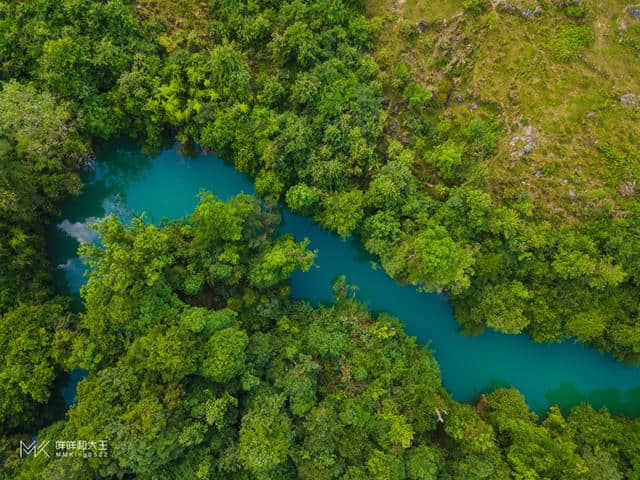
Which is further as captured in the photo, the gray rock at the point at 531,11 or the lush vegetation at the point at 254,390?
the gray rock at the point at 531,11

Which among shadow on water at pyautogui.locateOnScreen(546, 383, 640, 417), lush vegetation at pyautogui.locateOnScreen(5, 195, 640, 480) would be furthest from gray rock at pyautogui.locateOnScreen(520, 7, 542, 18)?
shadow on water at pyautogui.locateOnScreen(546, 383, 640, 417)

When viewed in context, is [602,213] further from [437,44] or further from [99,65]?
[99,65]

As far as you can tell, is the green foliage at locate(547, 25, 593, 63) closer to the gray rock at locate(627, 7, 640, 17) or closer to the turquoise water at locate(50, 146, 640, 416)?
the gray rock at locate(627, 7, 640, 17)

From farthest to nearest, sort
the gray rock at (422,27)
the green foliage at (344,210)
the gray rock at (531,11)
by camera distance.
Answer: the gray rock at (422,27)
the gray rock at (531,11)
the green foliage at (344,210)

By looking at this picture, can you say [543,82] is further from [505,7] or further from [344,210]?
[344,210]

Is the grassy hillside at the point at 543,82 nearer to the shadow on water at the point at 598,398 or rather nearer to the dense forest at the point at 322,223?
the dense forest at the point at 322,223

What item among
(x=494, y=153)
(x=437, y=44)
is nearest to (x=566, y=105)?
(x=494, y=153)

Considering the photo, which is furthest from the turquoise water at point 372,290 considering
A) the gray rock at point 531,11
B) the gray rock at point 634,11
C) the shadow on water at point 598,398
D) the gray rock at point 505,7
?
the gray rock at point 634,11
